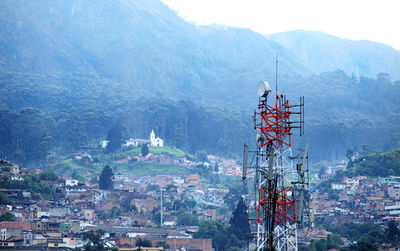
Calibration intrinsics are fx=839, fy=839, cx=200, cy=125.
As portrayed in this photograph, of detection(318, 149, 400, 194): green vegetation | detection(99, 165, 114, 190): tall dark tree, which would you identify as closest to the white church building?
detection(99, 165, 114, 190): tall dark tree

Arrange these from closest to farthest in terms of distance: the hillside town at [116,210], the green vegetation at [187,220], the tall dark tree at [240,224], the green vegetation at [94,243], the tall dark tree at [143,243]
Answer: the green vegetation at [94,243], the tall dark tree at [143,243], the hillside town at [116,210], the tall dark tree at [240,224], the green vegetation at [187,220]

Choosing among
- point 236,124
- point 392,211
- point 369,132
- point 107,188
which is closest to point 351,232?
point 392,211

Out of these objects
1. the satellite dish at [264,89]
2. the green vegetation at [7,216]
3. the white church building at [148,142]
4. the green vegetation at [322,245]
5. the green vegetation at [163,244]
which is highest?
the white church building at [148,142]

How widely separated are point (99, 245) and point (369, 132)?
11419 cm

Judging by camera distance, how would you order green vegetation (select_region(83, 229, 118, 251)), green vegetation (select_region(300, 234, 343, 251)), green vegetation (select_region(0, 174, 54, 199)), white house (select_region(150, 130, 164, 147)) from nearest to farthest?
1. green vegetation (select_region(300, 234, 343, 251))
2. green vegetation (select_region(83, 229, 118, 251))
3. green vegetation (select_region(0, 174, 54, 199))
4. white house (select_region(150, 130, 164, 147))

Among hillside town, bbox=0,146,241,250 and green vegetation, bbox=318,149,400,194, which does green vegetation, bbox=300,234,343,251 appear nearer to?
hillside town, bbox=0,146,241,250

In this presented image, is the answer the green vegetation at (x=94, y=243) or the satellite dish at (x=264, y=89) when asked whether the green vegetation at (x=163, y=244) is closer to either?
the green vegetation at (x=94, y=243)

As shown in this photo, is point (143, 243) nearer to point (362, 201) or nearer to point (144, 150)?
point (362, 201)

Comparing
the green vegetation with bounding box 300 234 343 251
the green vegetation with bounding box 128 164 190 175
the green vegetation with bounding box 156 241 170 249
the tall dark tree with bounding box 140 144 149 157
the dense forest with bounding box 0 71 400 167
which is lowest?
the green vegetation with bounding box 156 241 170 249

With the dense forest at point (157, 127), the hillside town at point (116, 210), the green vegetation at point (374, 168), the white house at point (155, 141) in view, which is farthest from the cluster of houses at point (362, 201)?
the white house at point (155, 141)

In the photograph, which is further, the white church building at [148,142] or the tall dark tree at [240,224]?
the white church building at [148,142]

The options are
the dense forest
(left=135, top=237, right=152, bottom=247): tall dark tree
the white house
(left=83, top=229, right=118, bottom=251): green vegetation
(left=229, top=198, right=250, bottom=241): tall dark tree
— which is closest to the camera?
(left=83, top=229, right=118, bottom=251): green vegetation

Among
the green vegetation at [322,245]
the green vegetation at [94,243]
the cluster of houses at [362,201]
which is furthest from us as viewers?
the cluster of houses at [362,201]

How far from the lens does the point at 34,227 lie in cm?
7950
